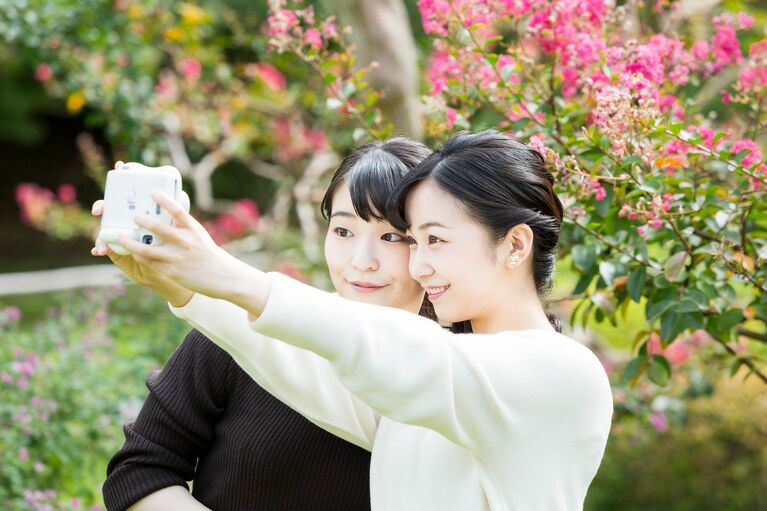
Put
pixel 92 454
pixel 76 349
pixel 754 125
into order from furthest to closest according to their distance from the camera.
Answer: pixel 76 349 → pixel 92 454 → pixel 754 125

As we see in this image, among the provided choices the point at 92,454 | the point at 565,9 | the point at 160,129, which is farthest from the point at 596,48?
the point at 160,129

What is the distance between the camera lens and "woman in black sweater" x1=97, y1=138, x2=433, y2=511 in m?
1.90

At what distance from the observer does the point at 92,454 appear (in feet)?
12.9

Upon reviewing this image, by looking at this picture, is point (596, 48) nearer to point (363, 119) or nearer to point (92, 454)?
point (363, 119)

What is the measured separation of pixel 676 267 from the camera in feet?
7.39

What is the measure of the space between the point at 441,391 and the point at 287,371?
18.4 inches

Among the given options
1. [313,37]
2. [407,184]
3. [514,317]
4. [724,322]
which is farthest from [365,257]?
[724,322]

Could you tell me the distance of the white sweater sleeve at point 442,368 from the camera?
130cm

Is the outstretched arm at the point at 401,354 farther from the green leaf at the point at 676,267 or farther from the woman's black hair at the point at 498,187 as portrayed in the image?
the green leaf at the point at 676,267

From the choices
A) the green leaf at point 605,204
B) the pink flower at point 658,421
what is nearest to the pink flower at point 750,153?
the green leaf at point 605,204

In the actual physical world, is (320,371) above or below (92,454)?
above

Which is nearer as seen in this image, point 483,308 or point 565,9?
point 483,308

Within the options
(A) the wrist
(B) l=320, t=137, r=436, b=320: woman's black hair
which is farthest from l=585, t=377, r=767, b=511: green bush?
(A) the wrist

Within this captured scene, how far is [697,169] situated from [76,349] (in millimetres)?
2911
